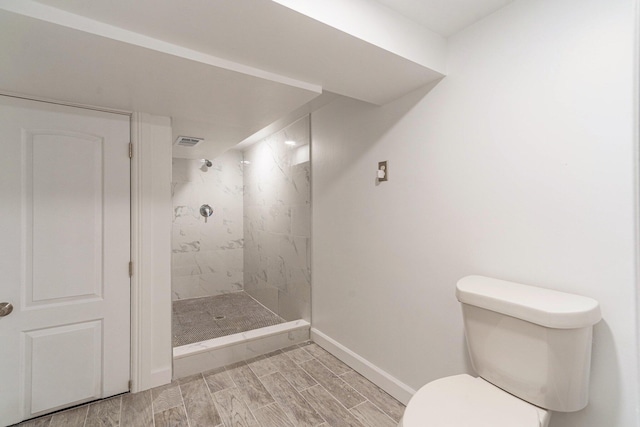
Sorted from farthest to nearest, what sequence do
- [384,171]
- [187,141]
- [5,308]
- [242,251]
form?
[242,251] < [187,141] < [384,171] < [5,308]

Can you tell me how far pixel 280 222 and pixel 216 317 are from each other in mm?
1295

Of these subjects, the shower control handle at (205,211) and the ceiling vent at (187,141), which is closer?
the ceiling vent at (187,141)

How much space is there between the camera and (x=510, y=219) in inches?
55.1

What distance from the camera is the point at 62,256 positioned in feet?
6.01

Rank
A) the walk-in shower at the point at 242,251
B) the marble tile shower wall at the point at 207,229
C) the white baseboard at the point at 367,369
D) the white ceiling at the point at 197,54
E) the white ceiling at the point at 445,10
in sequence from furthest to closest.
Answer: the marble tile shower wall at the point at 207,229 < the walk-in shower at the point at 242,251 < the white baseboard at the point at 367,369 < the white ceiling at the point at 445,10 < the white ceiling at the point at 197,54

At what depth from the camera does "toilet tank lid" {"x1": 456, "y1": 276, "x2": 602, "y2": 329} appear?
103 cm

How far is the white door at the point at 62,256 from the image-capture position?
1698mm

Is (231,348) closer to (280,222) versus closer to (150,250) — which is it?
(150,250)

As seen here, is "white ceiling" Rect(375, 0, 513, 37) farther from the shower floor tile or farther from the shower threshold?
the shower floor tile

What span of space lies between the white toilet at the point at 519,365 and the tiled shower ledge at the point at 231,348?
1.67m

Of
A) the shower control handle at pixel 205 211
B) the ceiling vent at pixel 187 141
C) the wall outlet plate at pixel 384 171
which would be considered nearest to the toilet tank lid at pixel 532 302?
the wall outlet plate at pixel 384 171

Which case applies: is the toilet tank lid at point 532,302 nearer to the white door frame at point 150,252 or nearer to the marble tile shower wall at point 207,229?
the white door frame at point 150,252

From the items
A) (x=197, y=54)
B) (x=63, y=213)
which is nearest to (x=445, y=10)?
(x=197, y=54)

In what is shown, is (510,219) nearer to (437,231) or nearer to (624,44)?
(437,231)
